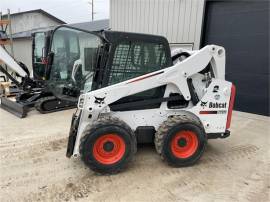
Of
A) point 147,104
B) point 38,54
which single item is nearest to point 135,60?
point 147,104

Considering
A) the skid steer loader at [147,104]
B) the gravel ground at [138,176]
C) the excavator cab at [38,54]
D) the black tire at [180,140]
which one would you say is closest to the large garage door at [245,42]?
the gravel ground at [138,176]

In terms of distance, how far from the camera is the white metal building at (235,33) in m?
5.89

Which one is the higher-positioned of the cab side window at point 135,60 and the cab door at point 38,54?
the cab side window at point 135,60

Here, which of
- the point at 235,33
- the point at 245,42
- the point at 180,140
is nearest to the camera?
the point at 180,140

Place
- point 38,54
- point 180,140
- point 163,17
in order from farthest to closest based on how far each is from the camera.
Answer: point 163,17 < point 38,54 < point 180,140

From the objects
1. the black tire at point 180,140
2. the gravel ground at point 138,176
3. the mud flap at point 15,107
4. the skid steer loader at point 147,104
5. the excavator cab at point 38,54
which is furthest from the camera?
the excavator cab at point 38,54

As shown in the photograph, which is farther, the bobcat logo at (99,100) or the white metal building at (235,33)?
the white metal building at (235,33)

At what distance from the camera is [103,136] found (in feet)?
9.94

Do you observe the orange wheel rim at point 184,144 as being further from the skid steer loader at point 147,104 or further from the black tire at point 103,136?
the black tire at point 103,136

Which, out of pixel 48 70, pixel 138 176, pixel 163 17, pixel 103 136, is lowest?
pixel 138 176

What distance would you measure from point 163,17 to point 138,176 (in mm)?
5614

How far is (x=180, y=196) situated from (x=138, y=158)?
942 mm

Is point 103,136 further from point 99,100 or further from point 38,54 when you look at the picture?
point 38,54

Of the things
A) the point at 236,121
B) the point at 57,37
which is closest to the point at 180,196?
the point at 236,121
